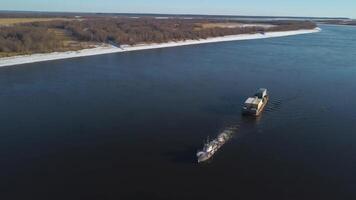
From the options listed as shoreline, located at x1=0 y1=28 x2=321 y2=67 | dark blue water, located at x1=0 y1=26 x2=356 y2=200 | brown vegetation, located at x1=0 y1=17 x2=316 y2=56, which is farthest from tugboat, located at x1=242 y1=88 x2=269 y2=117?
brown vegetation, located at x1=0 y1=17 x2=316 y2=56

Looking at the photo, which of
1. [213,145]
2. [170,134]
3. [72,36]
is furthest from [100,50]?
[213,145]

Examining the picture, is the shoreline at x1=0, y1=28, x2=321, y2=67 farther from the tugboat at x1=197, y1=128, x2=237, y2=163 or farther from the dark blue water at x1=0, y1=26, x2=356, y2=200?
the tugboat at x1=197, y1=128, x2=237, y2=163

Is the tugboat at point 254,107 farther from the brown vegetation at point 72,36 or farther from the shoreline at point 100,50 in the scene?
the brown vegetation at point 72,36

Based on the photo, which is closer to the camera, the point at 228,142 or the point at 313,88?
the point at 228,142

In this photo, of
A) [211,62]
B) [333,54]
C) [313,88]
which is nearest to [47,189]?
[313,88]

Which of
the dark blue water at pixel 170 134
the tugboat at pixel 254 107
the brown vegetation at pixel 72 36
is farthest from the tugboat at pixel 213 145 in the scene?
the brown vegetation at pixel 72 36

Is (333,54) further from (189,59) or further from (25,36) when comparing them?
(25,36)
